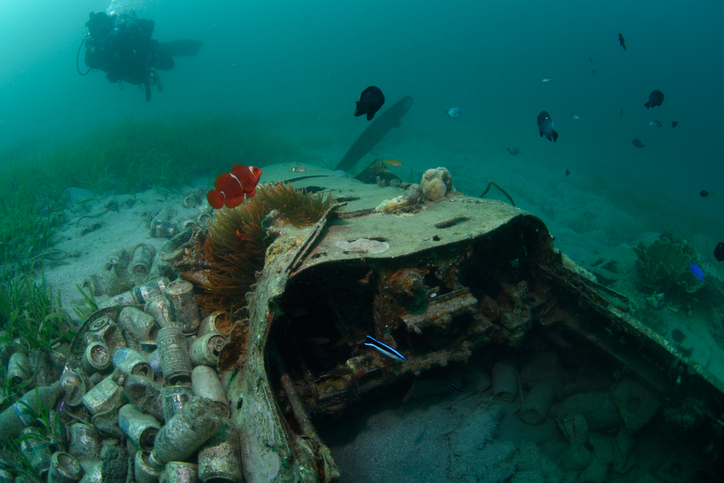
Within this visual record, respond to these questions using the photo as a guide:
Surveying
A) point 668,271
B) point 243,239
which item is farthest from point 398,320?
point 668,271

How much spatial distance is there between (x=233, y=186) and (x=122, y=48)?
55.5 ft

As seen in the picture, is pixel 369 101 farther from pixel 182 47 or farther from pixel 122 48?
pixel 182 47

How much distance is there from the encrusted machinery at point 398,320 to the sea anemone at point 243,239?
1.20 ft

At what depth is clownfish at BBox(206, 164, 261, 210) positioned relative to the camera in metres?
3.42

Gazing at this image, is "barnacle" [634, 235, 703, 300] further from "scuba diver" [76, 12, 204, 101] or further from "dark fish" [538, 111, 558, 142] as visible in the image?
"scuba diver" [76, 12, 204, 101]

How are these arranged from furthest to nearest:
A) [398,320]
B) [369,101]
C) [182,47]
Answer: [182,47] < [369,101] < [398,320]

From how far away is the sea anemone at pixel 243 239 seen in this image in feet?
12.3

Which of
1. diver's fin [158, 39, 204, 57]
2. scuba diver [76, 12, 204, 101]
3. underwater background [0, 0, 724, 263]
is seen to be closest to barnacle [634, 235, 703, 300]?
underwater background [0, 0, 724, 263]

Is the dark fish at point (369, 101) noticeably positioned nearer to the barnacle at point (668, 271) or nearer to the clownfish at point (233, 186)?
the clownfish at point (233, 186)

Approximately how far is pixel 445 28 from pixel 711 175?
109116 millimetres

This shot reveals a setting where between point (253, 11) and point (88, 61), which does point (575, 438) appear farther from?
point (253, 11)

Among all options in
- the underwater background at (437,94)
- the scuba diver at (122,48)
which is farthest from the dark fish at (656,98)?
the scuba diver at (122,48)

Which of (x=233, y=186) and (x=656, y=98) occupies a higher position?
(x=233, y=186)

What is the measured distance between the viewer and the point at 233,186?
3471 mm
